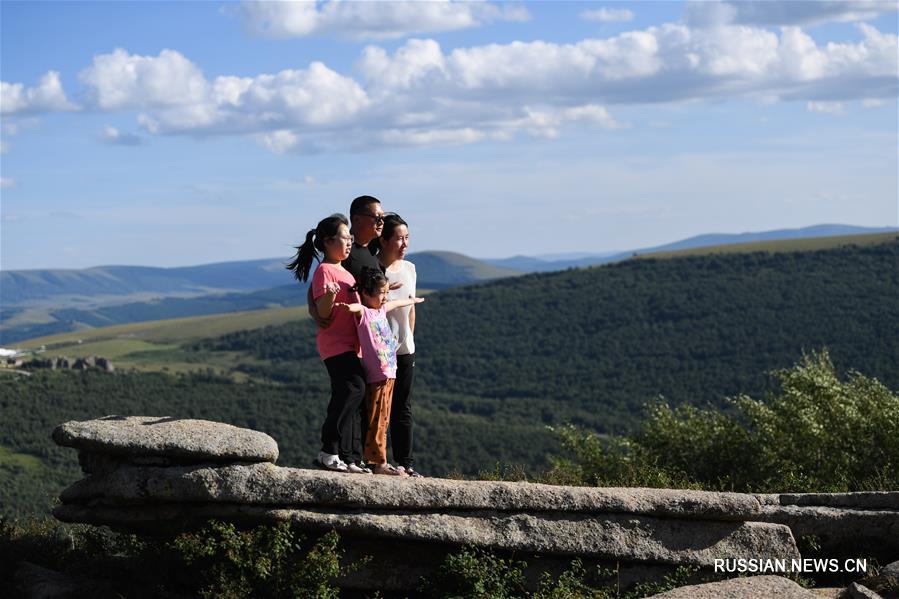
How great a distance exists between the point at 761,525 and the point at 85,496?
7302 mm

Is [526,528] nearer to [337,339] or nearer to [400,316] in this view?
[400,316]

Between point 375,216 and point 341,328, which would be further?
point 375,216

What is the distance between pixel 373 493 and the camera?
10.0m

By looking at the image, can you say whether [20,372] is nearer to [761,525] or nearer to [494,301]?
[761,525]

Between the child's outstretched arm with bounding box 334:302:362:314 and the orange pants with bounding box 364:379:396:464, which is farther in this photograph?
the orange pants with bounding box 364:379:396:464

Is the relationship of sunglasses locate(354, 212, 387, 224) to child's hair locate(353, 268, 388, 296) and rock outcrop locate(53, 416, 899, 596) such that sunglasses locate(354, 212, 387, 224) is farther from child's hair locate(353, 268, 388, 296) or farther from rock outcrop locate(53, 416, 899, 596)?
rock outcrop locate(53, 416, 899, 596)

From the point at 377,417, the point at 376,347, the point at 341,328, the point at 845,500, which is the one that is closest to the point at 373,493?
the point at 377,417

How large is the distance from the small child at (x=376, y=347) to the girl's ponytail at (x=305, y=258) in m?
0.55

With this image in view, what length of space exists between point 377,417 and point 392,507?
3.42 ft

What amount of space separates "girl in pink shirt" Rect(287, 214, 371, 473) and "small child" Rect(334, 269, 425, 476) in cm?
12

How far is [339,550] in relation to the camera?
1013 cm

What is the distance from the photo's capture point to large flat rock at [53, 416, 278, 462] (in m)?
10.1

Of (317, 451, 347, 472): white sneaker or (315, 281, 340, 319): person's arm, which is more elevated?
(315, 281, 340, 319): person's arm

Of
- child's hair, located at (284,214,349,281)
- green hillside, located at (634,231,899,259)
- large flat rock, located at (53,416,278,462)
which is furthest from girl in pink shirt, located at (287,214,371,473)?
green hillside, located at (634,231,899,259)
